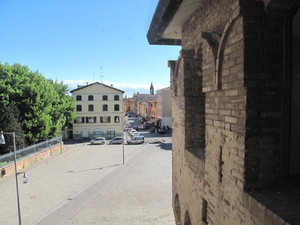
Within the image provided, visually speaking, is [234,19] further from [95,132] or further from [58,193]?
[95,132]

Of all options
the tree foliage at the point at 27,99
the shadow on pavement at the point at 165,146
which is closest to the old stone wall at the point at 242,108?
the tree foliage at the point at 27,99

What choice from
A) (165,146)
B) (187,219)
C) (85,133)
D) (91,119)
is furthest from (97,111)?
(187,219)

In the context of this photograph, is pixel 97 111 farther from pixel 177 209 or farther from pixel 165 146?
pixel 177 209

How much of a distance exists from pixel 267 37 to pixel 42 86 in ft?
89.9

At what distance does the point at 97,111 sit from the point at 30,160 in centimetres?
1763

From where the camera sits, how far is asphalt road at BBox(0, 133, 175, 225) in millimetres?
13273

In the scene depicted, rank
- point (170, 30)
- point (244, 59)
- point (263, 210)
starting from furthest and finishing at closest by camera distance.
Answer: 1. point (170, 30)
2. point (244, 59)
3. point (263, 210)

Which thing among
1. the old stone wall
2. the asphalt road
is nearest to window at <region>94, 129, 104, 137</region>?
the asphalt road

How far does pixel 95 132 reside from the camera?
40.4 meters

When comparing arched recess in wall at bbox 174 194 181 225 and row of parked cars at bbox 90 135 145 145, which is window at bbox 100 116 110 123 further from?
arched recess in wall at bbox 174 194 181 225

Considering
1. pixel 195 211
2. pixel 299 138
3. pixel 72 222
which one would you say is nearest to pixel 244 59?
pixel 299 138

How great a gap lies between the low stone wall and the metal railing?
0.30 m

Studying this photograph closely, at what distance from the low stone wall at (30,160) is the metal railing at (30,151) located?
A: 30 centimetres

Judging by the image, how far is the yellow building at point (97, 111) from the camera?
40.2 metres
